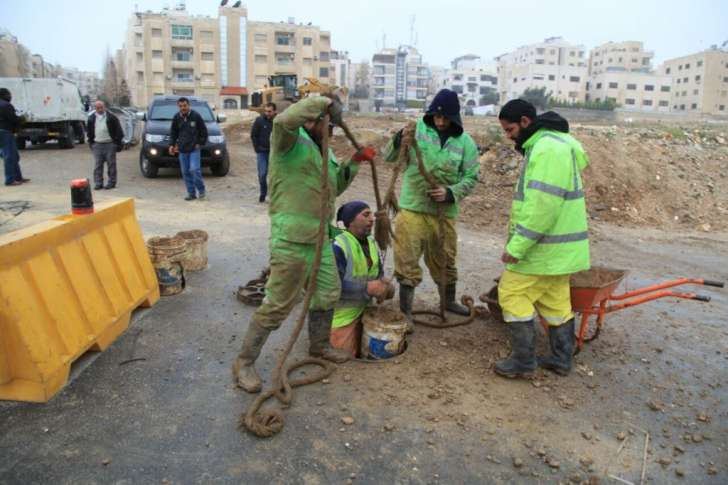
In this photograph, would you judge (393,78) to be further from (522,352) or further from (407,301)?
(522,352)

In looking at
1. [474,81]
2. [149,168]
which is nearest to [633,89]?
[474,81]

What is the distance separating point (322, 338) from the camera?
4188 mm

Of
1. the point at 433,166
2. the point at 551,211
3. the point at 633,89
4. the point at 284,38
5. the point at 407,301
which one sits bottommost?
the point at 407,301

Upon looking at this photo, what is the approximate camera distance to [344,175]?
13.2 ft

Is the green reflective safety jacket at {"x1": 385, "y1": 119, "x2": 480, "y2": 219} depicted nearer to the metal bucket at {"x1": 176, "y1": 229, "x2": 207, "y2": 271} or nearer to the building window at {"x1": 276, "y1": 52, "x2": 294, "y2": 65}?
the metal bucket at {"x1": 176, "y1": 229, "x2": 207, "y2": 271}

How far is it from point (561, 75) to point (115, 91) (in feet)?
236

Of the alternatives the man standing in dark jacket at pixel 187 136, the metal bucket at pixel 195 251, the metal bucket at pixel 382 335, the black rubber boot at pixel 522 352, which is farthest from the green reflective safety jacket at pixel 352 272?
the man standing in dark jacket at pixel 187 136

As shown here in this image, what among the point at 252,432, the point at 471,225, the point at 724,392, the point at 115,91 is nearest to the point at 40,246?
the point at 252,432

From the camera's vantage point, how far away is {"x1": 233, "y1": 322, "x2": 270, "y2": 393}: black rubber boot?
12.1ft

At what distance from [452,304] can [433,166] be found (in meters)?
1.47

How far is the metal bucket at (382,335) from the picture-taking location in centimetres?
421

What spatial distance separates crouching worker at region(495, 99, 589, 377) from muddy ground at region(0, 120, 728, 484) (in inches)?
11.3

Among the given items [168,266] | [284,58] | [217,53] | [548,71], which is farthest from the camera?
[548,71]

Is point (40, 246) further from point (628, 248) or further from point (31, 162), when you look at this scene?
point (31, 162)
